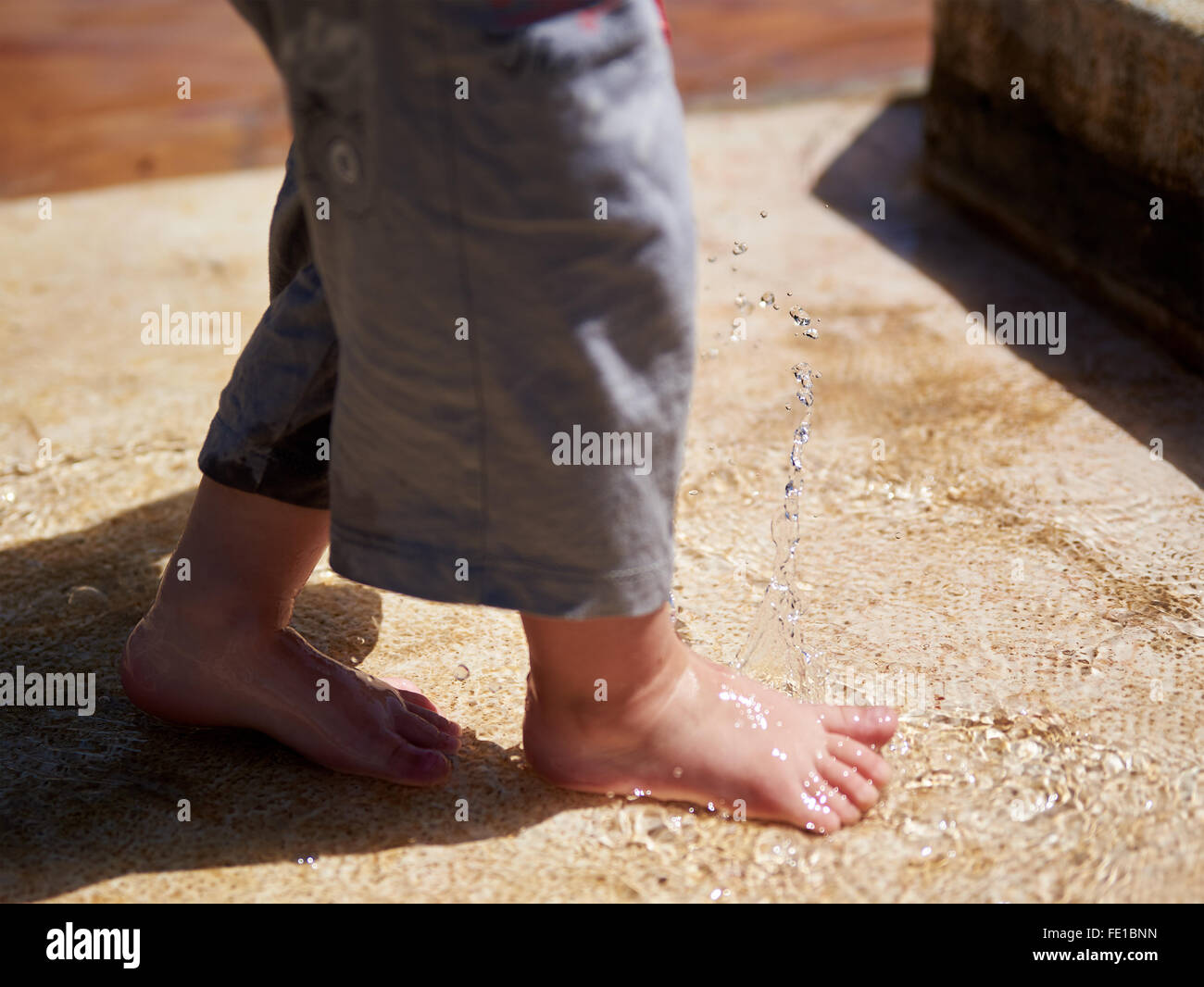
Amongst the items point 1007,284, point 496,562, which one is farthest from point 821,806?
point 1007,284

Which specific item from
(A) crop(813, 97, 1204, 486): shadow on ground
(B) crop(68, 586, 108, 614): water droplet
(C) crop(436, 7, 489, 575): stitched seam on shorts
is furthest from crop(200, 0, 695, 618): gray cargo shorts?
(A) crop(813, 97, 1204, 486): shadow on ground

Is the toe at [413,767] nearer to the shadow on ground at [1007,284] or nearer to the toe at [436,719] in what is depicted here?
the toe at [436,719]

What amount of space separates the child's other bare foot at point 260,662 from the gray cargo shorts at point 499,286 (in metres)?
0.21

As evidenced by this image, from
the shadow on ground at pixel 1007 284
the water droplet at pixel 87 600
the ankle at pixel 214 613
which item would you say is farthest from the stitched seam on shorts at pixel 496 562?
Answer: the shadow on ground at pixel 1007 284

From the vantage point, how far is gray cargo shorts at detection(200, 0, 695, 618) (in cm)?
88

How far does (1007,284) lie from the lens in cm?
222

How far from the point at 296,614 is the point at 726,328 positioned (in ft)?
3.09

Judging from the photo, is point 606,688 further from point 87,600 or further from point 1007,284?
point 1007,284

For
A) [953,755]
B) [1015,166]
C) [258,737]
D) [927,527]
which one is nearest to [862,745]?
[953,755]

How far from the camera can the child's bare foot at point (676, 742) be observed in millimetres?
1120

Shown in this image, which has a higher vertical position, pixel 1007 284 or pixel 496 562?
pixel 1007 284

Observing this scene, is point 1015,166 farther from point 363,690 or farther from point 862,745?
point 363,690

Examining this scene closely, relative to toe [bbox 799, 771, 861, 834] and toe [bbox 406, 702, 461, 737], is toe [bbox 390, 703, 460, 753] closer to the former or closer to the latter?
toe [bbox 406, 702, 461, 737]

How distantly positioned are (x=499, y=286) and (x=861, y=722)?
58cm
